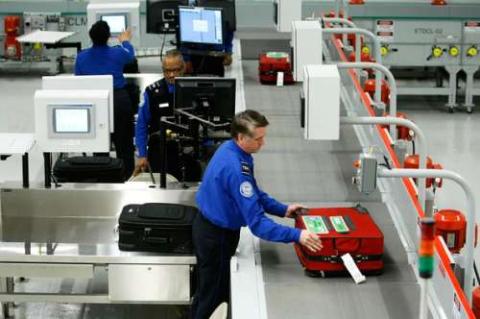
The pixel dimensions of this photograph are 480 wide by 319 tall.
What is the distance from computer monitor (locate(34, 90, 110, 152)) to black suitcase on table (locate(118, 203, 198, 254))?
0.62 m

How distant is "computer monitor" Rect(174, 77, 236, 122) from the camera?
18.5 feet

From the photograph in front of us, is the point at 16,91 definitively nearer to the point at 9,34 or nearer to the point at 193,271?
the point at 9,34

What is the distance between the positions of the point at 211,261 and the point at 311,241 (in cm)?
67

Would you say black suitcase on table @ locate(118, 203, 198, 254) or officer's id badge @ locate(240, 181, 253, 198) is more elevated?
officer's id badge @ locate(240, 181, 253, 198)

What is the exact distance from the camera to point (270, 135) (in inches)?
239

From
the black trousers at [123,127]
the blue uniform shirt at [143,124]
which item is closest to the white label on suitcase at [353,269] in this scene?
the blue uniform shirt at [143,124]

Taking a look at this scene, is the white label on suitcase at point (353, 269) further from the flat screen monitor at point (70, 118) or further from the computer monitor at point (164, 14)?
the computer monitor at point (164, 14)

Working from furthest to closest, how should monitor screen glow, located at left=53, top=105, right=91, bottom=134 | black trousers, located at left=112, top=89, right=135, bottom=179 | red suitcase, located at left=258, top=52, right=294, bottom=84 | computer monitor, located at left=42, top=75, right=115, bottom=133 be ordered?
1. black trousers, located at left=112, top=89, right=135, bottom=179
2. red suitcase, located at left=258, top=52, right=294, bottom=84
3. computer monitor, located at left=42, top=75, right=115, bottom=133
4. monitor screen glow, located at left=53, top=105, right=91, bottom=134

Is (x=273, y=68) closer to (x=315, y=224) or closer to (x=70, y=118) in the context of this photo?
(x=70, y=118)

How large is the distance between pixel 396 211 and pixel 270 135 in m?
1.56

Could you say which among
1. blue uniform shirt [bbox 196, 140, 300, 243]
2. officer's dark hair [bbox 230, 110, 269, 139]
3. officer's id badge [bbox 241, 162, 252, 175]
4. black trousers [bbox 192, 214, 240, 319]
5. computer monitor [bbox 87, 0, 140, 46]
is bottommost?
black trousers [bbox 192, 214, 240, 319]

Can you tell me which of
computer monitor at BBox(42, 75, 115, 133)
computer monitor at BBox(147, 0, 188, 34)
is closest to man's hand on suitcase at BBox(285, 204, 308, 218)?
computer monitor at BBox(42, 75, 115, 133)

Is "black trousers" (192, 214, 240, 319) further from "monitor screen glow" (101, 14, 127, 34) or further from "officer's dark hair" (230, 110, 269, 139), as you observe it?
"monitor screen glow" (101, 14, 127, 34)

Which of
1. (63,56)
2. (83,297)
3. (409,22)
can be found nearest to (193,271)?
(83,297)
